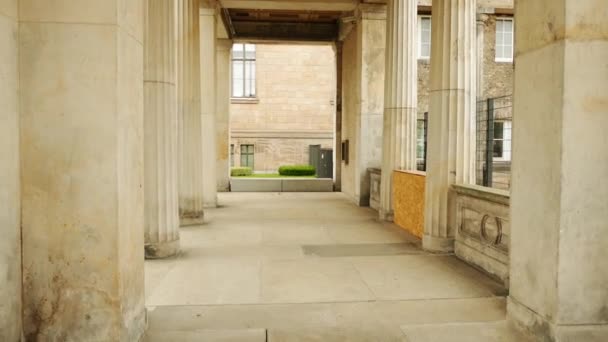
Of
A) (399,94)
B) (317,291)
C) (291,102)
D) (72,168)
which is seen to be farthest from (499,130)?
(72,168)

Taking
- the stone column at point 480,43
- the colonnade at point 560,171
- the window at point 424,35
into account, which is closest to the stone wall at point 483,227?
the colonnade at point 560,171

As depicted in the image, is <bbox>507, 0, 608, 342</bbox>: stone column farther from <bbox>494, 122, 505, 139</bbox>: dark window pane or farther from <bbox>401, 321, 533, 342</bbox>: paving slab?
<bbox>494, 122, 505, 139</bbox>: dark window pane

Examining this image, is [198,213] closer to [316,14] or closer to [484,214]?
[484,214]

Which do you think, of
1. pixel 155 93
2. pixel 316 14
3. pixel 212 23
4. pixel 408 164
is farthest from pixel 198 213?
pixel 316 14

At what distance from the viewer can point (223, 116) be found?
17188mm

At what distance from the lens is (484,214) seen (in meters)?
6.16

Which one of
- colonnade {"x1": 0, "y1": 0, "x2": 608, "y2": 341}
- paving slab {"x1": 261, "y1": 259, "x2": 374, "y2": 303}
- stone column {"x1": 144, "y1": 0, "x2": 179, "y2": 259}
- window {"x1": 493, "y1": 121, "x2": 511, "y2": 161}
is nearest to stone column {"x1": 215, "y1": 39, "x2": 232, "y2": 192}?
stone column {"x1": 144, "y1": 0, "x2": 179, "y2": 259}

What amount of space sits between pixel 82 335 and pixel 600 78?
4.43 metres

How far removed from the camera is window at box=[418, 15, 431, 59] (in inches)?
832

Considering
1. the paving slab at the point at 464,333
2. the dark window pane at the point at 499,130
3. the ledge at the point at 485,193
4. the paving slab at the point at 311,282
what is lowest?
the paving slab at the point at 311,282

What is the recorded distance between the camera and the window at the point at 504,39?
74.9 ft

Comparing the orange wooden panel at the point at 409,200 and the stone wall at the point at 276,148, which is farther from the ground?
the stone wall at the point at 276,148

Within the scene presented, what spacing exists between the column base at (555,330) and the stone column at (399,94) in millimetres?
6613

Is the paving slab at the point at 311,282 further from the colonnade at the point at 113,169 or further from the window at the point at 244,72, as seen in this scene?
the window at the point at 244,72
